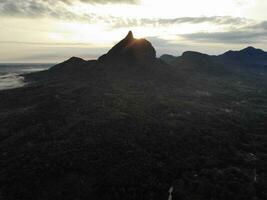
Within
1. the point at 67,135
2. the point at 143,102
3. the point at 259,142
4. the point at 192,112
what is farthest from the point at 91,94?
the point at 259,142

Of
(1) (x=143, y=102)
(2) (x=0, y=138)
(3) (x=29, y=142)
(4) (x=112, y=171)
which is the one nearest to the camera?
(4) (x=112, y=171)

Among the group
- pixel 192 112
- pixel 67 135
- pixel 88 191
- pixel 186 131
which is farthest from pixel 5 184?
pixel 192 112

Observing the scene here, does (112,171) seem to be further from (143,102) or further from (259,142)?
(143,102)

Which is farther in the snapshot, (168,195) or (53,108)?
(53,108)

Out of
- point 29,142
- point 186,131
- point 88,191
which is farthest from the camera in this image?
point 186,131

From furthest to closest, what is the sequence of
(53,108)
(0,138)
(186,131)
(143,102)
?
(143,102) → (53,108) → (186,131) → (0,138)

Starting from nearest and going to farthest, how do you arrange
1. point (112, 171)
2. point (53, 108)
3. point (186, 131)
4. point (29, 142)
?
point (112, 171) → point (29, 142) → point (186, 131) → point (53, 108)

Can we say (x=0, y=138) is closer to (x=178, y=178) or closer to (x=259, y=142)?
(x=178, y=178)

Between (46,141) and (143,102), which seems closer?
(46,141)
